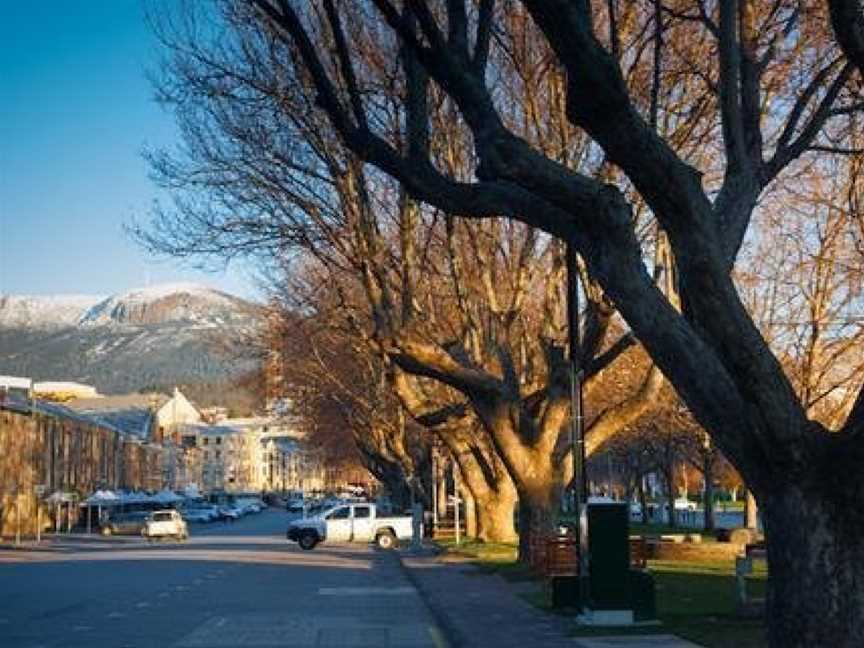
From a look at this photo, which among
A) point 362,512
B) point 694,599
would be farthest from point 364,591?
point 362,512

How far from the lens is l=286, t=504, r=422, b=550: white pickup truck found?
5672cm

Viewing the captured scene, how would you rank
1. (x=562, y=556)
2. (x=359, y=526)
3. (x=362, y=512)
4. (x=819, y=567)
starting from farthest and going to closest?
(x=362, y=512) < (x=359, y=526) < (x=562, y=556) < (x=819, y=567)

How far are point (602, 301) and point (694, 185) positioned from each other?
1594cm

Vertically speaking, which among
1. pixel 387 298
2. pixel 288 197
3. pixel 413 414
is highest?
pixel 288 197

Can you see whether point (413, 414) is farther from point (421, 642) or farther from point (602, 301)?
point (421, 642)

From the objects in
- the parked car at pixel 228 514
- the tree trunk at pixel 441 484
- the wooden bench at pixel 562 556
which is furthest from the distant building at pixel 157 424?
the wooden bench at pixel 562 556

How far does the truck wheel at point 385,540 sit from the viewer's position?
56.2m

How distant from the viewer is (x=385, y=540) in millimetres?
56781

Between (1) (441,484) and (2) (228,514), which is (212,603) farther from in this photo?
(2) (228,514)

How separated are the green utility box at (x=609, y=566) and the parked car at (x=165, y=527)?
52808 mm

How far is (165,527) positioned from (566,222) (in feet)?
200

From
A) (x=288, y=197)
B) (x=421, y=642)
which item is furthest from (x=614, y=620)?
(x=288, y=197)

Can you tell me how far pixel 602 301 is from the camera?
87.6ft

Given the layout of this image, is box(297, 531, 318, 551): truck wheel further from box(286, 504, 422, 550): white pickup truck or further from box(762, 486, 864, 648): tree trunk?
box(762, 486, 864, 648): tree trunk
